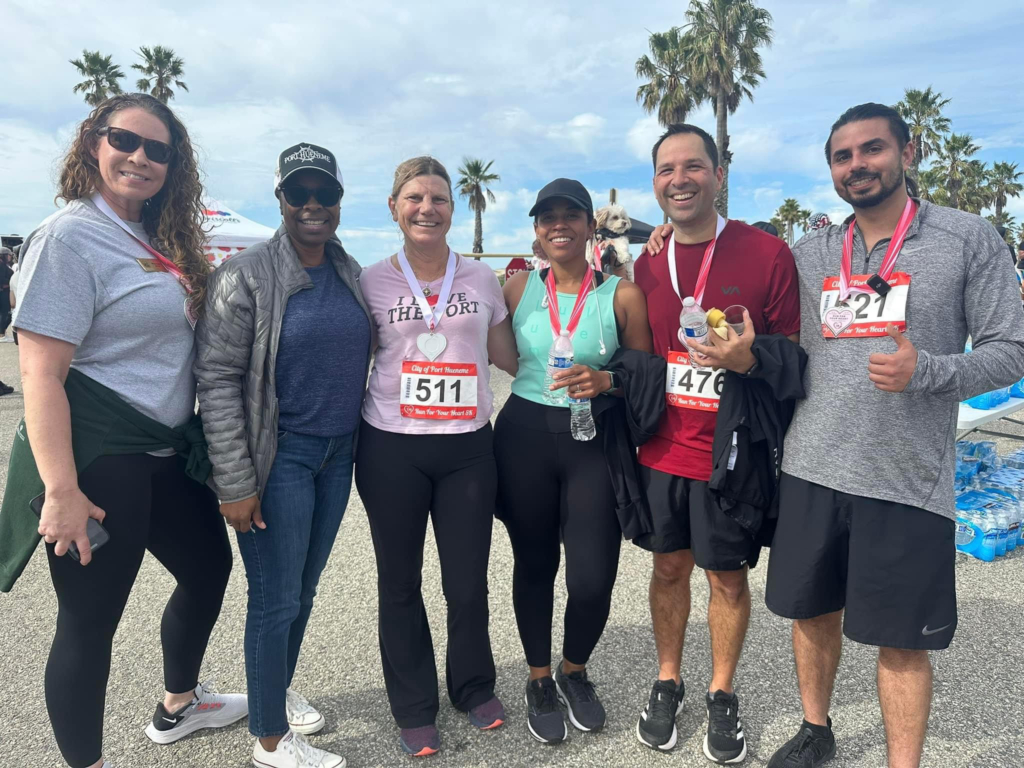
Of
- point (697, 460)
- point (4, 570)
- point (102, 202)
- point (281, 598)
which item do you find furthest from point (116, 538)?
point (697, 460)

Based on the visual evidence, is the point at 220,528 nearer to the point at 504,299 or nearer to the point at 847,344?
the point at 504,299

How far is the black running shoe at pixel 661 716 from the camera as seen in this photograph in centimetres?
252

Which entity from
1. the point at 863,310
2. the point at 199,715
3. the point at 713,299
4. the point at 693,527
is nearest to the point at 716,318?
the point at 713,299

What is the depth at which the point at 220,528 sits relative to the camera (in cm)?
245

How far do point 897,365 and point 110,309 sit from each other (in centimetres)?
247

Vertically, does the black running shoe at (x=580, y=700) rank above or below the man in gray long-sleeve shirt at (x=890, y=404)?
below

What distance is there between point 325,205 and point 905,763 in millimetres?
2873

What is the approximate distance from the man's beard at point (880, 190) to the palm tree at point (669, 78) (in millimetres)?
24525

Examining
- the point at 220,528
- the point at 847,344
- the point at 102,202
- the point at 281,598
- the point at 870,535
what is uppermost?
the point at 102,202

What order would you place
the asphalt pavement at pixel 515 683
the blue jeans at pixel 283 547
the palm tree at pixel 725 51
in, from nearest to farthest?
1. the blue jeans at pixel 283 547
2. the asphalt pavement at pixel 515 683
3. the palm tree at pixel 725 51

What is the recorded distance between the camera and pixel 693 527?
249 centimetres

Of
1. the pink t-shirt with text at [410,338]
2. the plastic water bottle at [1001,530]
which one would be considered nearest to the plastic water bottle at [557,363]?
the pink t-shirt with text at [410,338]

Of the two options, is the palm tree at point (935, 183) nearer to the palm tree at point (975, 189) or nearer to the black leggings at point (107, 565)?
the palm tree at point (975, 189)

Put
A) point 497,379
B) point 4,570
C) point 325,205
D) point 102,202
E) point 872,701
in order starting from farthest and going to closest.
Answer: point 497,379, point 872,701, point 325,205, point 102,202, point 4,570
